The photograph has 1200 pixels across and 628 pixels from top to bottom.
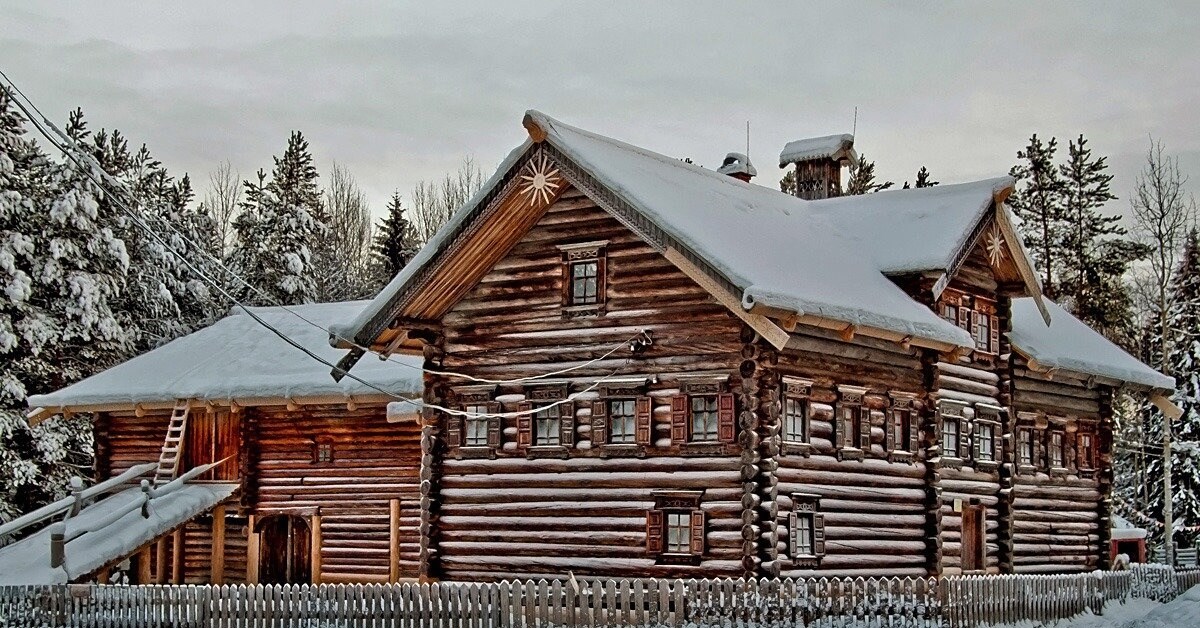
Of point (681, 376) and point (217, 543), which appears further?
point (217, 543)

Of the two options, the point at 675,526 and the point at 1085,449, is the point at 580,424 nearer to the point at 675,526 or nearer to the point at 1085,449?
the point at 675,526

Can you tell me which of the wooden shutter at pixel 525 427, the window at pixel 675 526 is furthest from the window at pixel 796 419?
the wooden shutter at pixel 525 427

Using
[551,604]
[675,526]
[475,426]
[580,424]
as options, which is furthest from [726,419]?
[475,426]

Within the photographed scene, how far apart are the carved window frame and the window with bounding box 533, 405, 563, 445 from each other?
449 cm

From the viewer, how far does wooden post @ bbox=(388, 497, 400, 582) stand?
121 ft

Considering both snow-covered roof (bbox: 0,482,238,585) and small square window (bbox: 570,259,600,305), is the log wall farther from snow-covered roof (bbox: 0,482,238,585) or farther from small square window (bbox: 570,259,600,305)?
snow-covered roof (bbox: 0,482,238,585)

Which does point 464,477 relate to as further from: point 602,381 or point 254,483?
point 254,483

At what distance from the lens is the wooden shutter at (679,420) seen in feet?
92.0

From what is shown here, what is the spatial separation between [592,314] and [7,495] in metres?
22.9

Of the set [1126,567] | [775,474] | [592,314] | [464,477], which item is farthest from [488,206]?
[1126,567]

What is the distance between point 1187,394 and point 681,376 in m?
31.5

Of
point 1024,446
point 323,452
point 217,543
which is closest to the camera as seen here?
point 1024,446

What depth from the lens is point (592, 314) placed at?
29.6m

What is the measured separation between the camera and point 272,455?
38844 mm
